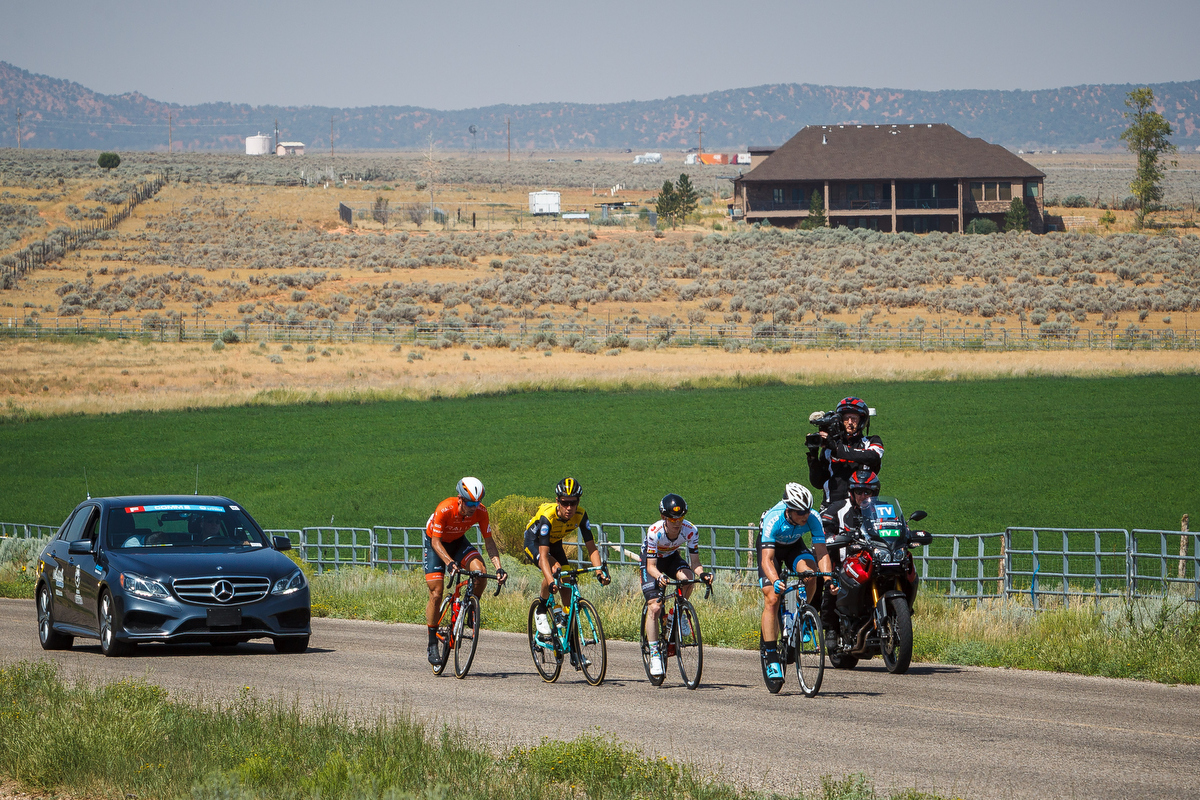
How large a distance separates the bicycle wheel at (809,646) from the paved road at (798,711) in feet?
0.58

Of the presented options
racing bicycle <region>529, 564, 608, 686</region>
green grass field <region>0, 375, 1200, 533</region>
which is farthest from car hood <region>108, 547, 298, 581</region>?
green grass field <region>0, 375, 1200, 533</region>

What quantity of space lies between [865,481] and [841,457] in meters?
0.36

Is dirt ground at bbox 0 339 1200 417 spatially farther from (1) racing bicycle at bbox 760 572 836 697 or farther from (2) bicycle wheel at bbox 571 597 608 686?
(1) racing bicycle at bbox 760 572 836 697

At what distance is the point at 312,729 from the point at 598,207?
129 m

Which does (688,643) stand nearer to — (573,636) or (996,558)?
(573,636)

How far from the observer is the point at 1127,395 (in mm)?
46250

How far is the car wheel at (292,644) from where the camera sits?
49.0ft

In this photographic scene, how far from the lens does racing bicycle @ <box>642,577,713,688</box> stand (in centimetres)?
1221

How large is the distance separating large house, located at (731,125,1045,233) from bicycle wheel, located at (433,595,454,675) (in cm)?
9596

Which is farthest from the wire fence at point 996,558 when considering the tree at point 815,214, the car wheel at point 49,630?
the tree at point 815,214

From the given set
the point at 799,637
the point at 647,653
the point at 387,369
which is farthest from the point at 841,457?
the point at 387,369

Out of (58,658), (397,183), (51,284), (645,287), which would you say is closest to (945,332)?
(645,287)

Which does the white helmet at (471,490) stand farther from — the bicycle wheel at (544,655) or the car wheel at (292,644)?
the car wheel at (292,644)

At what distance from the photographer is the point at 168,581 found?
1407cm
